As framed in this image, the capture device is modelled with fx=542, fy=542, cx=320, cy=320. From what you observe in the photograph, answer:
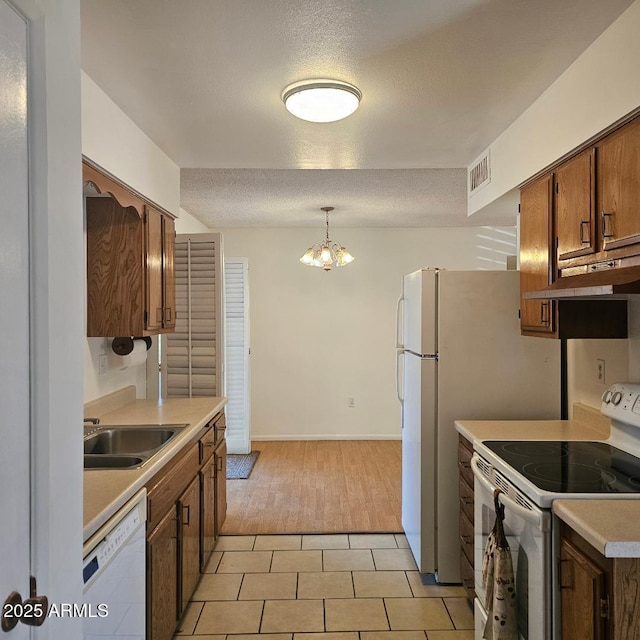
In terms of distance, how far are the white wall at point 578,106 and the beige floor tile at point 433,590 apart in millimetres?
2139

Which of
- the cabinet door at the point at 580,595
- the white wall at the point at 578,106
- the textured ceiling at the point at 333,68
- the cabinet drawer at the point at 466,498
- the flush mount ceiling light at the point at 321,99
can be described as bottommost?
the cabinet drawer at the point at 466,498

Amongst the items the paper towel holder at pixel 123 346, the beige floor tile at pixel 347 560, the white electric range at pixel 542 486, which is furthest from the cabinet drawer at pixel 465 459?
the paper towel holder at pixel 123 346

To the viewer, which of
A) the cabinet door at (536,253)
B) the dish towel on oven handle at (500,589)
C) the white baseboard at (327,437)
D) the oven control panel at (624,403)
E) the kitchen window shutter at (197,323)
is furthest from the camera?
the white baseboard at (327,437)

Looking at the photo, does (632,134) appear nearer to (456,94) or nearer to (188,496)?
(456,94)

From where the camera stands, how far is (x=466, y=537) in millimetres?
2744

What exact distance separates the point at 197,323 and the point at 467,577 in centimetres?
247

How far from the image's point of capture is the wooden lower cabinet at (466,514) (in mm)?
2664

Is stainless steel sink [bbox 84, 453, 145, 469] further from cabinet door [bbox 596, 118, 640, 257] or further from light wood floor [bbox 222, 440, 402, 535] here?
cabinet door [bbox 596, 118, 640, 257]

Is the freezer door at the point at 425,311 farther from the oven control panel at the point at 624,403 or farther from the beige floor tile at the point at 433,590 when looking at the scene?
the beige floor tile at the point at 433,590

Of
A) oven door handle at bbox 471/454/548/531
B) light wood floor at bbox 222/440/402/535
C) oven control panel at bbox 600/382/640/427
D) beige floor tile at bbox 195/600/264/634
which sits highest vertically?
oven control panel at bbox 600/382/640/427

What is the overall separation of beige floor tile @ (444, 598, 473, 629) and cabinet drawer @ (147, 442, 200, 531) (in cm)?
145

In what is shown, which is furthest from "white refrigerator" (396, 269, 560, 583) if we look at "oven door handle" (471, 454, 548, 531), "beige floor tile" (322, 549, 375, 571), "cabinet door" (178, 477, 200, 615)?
"cabinet door" (178, 477, 200, 615)

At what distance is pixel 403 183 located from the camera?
13.8 ft

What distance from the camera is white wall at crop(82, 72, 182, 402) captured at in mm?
2189
